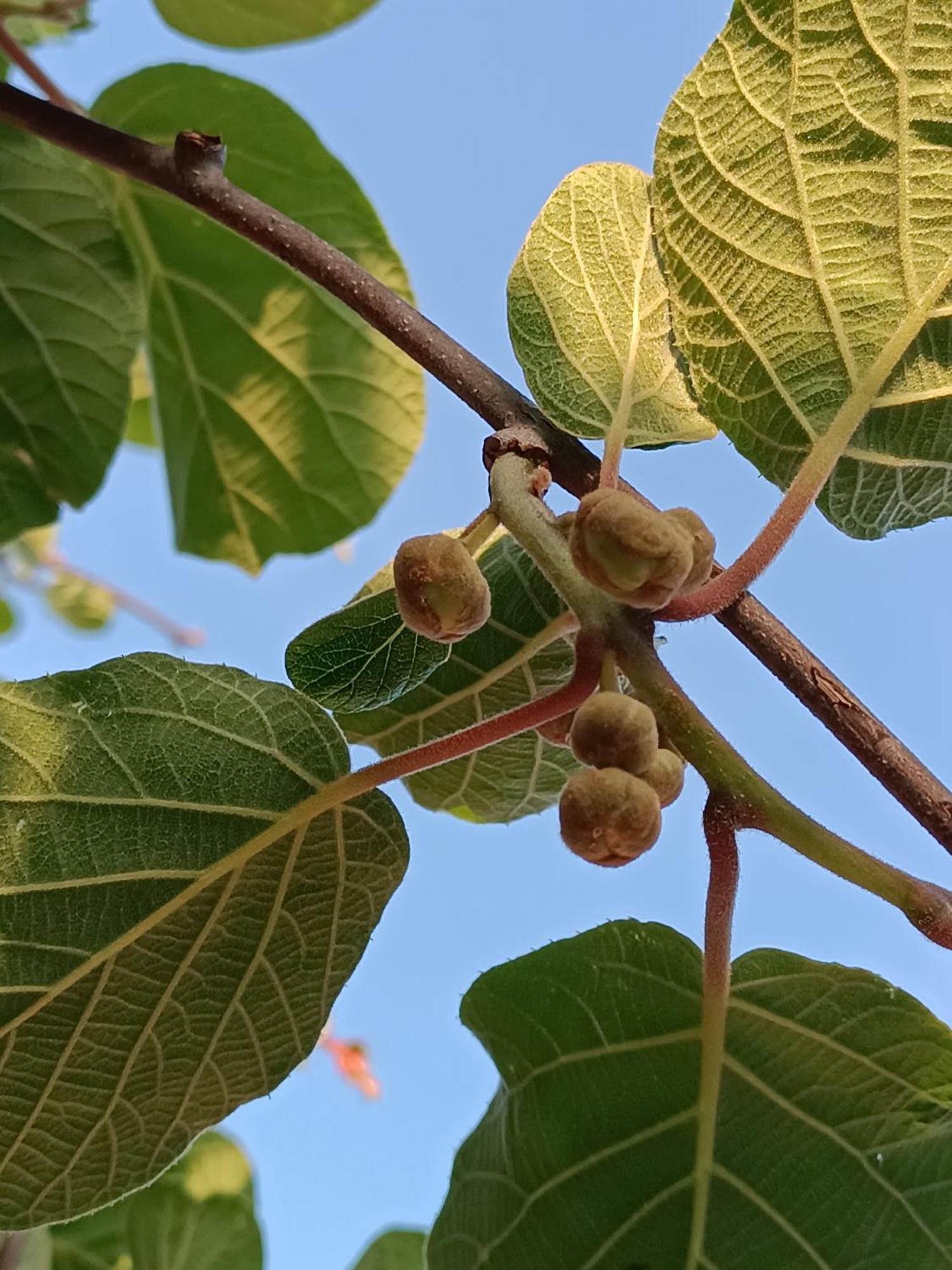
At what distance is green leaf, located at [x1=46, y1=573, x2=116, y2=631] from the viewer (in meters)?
2.71

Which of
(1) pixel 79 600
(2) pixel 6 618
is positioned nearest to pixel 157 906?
(2) pixel 6 618

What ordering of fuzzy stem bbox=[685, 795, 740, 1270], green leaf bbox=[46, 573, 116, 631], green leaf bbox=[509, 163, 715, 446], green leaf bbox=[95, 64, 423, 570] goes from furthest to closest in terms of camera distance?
green leaf bbox=[46, 573, 116, 631] → green leaf bbox=[95, 64, 423, 570] → green leaf bbox=[509, 163, 715, 446] → fuzzy stem bbox=[685, 795, 740, 1270]

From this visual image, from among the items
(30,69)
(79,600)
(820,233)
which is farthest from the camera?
(79,600)

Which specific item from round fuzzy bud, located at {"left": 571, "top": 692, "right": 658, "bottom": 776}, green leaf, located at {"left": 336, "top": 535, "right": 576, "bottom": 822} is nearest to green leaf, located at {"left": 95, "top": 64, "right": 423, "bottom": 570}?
green leaf, located at {"left": 336, "top": 535, "right": 576, "bottom": 822}

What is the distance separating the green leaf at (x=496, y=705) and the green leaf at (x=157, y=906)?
0.53 ft

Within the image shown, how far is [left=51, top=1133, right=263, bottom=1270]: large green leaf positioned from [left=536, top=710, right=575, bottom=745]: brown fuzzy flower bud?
2.84 ft

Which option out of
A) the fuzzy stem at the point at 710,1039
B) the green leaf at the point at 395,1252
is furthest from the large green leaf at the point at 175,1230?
the fuzzy stem at the point at 710,1039

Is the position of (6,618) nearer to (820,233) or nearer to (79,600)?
(79,600)

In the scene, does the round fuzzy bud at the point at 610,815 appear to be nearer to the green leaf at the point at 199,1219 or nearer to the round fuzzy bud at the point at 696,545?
the round fuzzy bud at the point at 696,545

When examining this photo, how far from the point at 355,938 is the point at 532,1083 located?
126 mm

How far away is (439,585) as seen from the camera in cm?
50

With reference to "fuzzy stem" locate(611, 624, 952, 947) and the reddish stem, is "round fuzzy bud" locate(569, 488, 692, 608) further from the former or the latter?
the reddish stem

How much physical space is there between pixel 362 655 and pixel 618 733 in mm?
237

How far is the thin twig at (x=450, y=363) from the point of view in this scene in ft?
1.80
